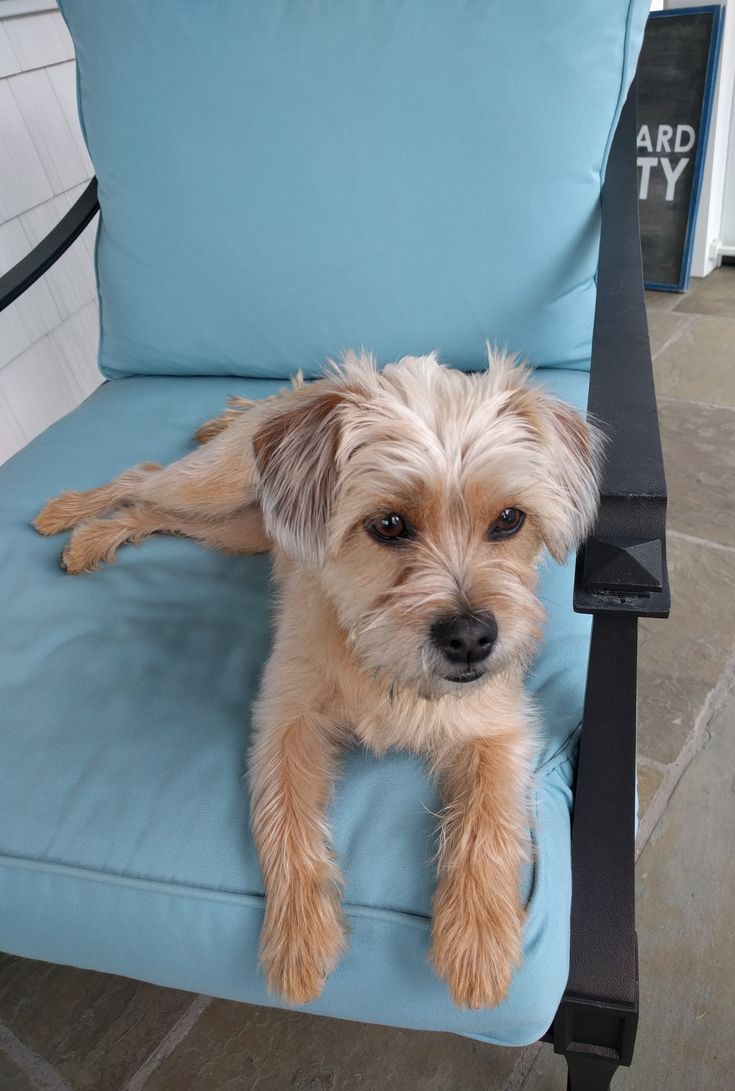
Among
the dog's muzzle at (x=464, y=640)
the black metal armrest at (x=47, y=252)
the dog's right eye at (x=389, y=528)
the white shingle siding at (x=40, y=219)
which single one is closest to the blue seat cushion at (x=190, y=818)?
the dog's muzzle at (x=464, y=640)

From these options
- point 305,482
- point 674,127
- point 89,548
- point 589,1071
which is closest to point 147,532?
point 89,548

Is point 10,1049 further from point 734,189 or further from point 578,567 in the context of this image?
point 734,189

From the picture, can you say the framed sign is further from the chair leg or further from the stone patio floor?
the chair leg

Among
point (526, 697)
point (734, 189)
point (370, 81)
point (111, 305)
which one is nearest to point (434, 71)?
point (370, 81)

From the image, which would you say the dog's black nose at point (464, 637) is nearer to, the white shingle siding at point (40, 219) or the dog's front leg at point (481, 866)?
the dog's front leg at point (481, 866)

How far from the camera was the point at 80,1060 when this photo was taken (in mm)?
1502

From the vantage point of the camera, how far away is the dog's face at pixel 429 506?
1086 millimetres

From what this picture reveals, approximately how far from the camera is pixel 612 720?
46.3 inches

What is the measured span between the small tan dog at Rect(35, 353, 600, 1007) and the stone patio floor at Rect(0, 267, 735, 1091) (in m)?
0.55

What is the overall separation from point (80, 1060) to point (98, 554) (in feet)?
3.01

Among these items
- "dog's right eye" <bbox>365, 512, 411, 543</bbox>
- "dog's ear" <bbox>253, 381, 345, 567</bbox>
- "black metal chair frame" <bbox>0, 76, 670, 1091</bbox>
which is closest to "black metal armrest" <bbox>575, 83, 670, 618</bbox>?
"black metal chair frame" <bbox>0, 76, 670, 1091</bbox>

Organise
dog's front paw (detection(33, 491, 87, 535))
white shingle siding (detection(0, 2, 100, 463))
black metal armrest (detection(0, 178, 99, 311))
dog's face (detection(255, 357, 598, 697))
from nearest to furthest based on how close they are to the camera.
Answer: dog's face (detection(255, 357, 598, 697)), dog's front paw (detection(33, 491, 87, 535)), black metal armrest (detection(0, 178, 99, 311)), white shingle siding (detection(0, 2, 100, 463))

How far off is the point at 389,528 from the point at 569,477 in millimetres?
275

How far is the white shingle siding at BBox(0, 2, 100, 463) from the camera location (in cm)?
266
